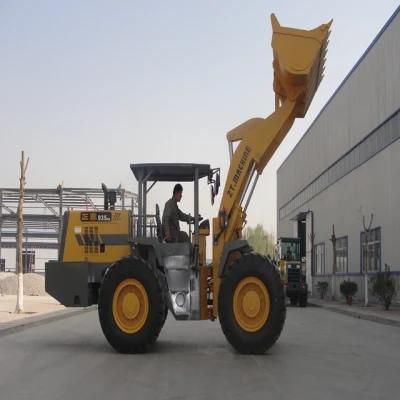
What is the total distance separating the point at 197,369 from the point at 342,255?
3199 centimetres

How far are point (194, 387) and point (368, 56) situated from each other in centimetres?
2874

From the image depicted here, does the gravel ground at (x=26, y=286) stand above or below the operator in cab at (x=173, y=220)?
below

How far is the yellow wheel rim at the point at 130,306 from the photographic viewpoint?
11672mm

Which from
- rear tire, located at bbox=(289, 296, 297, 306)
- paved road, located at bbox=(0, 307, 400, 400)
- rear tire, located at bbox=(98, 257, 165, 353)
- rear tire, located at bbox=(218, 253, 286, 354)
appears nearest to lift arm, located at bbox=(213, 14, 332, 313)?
rear tire, located at bbox=(218, 253, 286, 354)

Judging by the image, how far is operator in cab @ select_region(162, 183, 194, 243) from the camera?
12.3m

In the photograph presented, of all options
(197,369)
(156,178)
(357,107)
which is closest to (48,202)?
(357,107)

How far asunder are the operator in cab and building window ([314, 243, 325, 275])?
118 ft

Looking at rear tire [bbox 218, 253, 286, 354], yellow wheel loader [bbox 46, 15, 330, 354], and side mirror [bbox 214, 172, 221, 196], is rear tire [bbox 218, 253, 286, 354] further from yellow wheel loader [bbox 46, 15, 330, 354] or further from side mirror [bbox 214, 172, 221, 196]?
side mirror [bbox 214, 172, 221, 196]

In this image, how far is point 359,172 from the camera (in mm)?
36094

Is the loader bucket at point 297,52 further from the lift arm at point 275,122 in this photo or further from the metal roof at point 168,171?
the metal roof at point 168,171

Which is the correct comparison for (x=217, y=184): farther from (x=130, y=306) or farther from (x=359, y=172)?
(x=359, y=172)

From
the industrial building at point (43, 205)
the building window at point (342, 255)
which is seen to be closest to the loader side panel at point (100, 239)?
the industrial building at point (43, 205)

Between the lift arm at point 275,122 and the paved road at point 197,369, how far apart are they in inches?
68.2

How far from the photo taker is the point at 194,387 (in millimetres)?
8555
